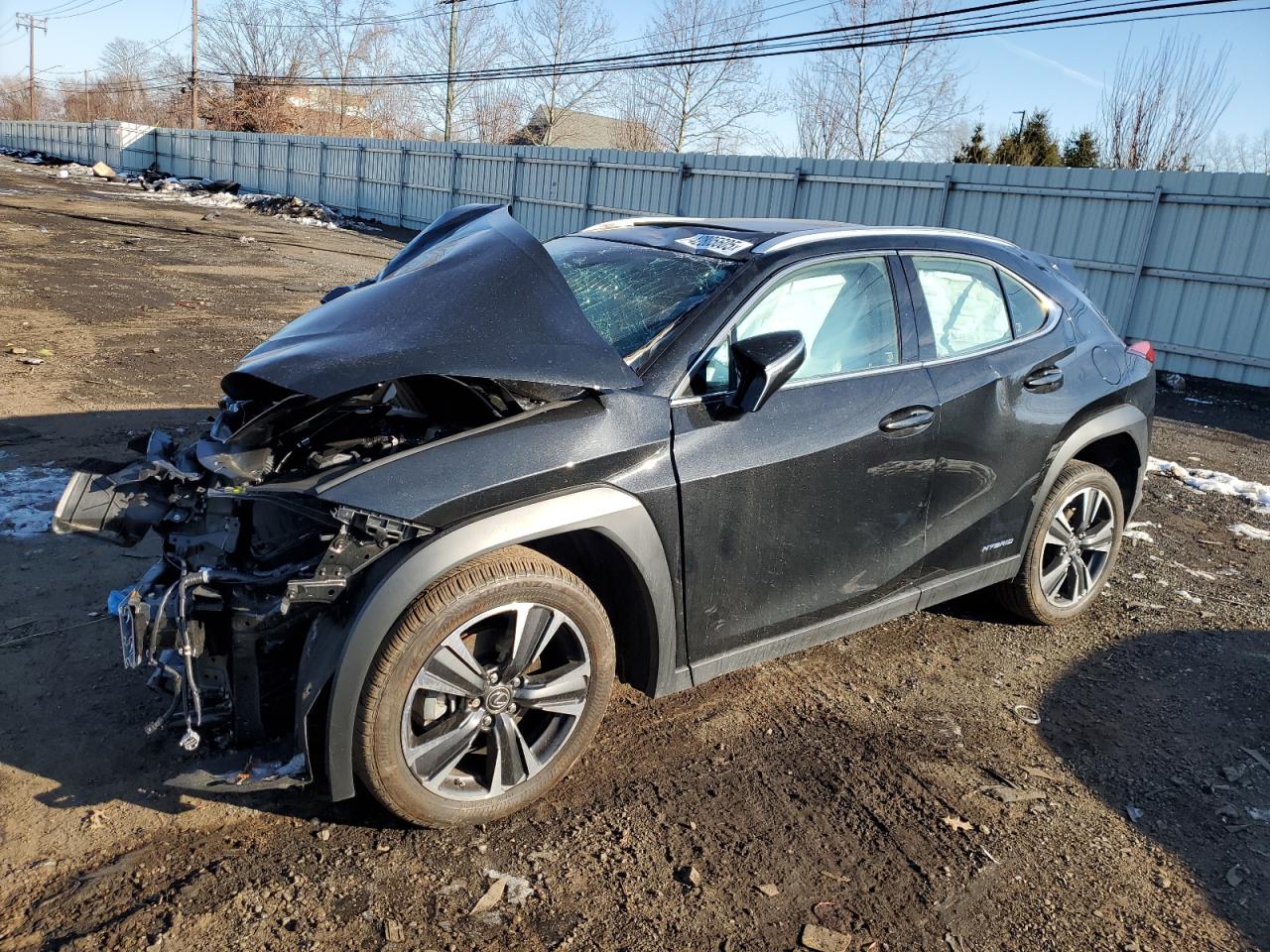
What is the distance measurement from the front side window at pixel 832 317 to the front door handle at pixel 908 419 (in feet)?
0.67

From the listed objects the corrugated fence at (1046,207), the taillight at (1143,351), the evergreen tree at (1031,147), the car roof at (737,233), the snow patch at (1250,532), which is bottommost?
the snow patch at (1250,532)

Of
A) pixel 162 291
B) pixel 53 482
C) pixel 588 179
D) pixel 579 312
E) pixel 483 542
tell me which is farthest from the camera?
pixel 588 179

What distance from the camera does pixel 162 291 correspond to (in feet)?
41.9

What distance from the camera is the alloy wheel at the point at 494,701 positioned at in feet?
9.04

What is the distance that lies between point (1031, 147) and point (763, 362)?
26.7 metres

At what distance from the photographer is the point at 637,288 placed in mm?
3572

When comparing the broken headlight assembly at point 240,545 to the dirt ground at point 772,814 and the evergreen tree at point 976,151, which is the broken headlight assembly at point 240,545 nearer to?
the dirt ground at point 772,814

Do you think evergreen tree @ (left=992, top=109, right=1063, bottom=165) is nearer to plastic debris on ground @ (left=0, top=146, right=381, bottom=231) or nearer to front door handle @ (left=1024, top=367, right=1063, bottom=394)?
plastic debris on ground @ (left=0, top=146, right=381, bottom=231)

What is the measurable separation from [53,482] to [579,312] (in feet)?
12.8

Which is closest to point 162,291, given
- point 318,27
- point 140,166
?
point 140,166

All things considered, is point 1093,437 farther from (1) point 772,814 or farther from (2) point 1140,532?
(1) point 772,814

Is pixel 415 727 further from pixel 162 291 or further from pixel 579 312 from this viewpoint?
pixel 162 291

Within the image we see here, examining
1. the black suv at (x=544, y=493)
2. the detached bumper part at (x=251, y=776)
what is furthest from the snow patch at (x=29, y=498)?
the detached bumper part at (x=251, y=776)

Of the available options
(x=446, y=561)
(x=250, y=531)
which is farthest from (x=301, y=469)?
(x=446, y=561)
